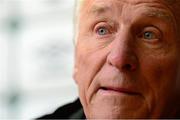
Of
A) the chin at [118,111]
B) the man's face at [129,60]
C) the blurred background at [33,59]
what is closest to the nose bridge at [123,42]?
the man's face at [129,60]

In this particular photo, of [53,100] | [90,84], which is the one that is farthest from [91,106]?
[53,100]

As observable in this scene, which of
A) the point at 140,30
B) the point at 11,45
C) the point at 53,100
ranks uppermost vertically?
the point at 140,30

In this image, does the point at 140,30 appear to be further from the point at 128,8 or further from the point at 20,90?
the point at 20,90

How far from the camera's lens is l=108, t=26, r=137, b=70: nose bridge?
5.05 ft

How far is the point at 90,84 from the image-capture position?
1624mm

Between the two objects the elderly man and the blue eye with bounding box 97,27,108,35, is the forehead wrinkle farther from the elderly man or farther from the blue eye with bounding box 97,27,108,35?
the blue eye with bounding box 97,27,108,35

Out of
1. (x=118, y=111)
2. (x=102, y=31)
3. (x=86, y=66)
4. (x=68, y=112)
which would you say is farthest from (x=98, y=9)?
(x=68, y=112)

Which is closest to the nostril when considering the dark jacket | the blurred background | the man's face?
the man's face

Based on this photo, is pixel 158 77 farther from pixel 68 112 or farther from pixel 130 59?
pixel 68 112

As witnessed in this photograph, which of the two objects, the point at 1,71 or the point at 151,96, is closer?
the point at 151,96

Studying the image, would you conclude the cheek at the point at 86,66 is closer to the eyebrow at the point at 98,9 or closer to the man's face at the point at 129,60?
the man's face at the point at 129,60

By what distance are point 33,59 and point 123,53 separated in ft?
5.47

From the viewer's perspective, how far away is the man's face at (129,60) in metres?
1.55

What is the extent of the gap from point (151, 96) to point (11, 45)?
172cm
